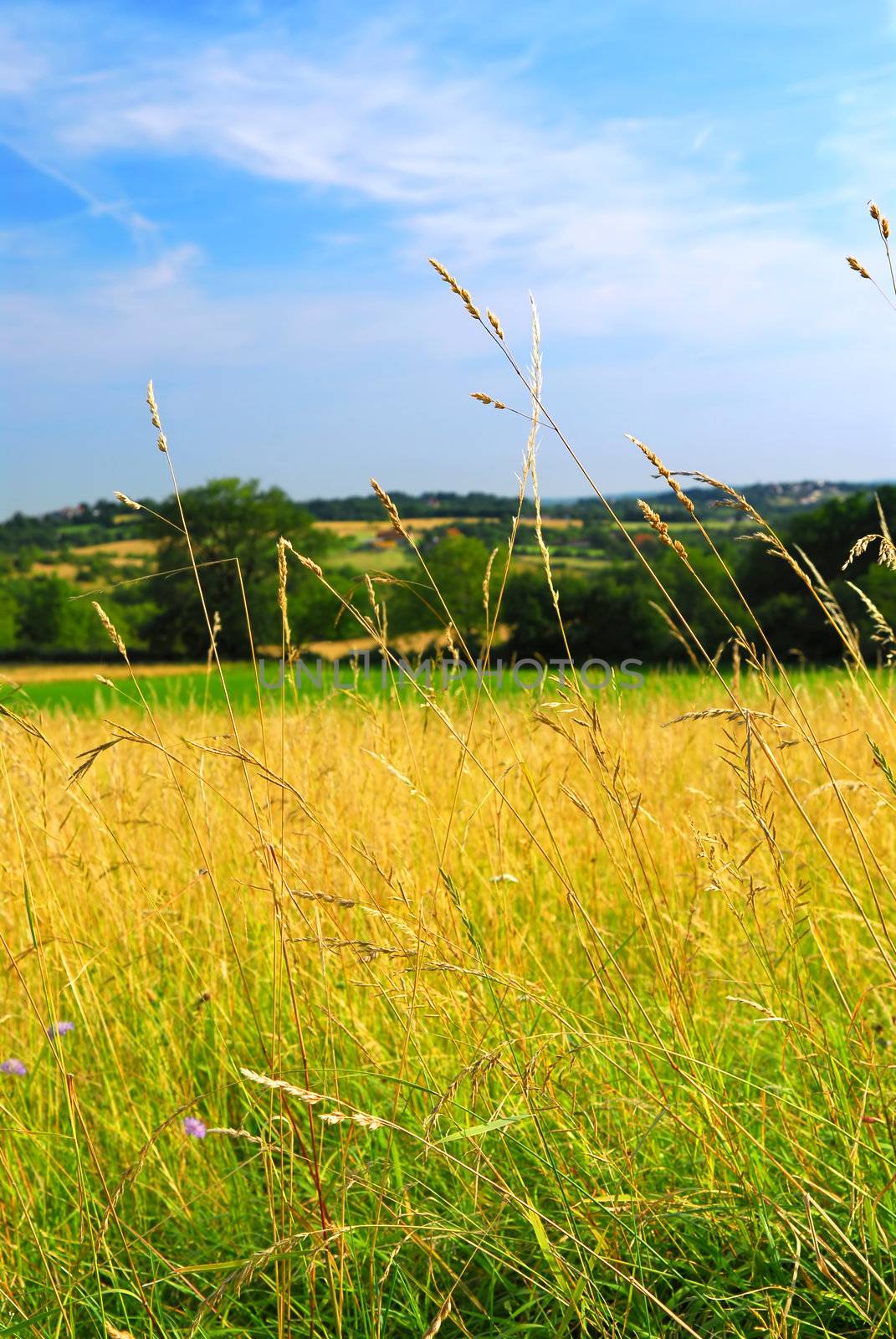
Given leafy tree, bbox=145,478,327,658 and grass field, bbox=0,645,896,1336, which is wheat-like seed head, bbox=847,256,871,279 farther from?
leafy tree, bbox=145,478,327,658

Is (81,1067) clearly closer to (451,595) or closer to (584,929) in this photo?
(584,929)

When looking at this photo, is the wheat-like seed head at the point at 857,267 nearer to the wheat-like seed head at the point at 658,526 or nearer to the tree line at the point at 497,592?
the wheat-like seed head at the point at 658,526

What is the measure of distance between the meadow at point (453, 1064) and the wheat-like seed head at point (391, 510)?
0.05 ft

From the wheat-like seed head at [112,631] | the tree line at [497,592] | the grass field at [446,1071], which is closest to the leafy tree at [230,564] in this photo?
the tree line at [497,592]

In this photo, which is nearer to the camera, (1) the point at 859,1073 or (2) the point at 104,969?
(1) the point at 859,1073

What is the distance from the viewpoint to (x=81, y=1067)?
2406mm

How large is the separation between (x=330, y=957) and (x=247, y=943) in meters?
0.48

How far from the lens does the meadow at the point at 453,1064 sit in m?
1.39

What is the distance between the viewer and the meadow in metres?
1.39

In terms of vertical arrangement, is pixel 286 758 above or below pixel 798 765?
above

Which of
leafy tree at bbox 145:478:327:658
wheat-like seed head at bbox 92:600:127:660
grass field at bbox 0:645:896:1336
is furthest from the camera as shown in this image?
leafy tree at bbox 145:478:327:658

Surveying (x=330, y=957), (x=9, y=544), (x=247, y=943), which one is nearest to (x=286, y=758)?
(x=247, y=943)

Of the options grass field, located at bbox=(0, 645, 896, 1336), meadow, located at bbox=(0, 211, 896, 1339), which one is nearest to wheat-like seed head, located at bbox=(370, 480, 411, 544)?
meadow, located at bbox=(0, 211, 896, 1339)

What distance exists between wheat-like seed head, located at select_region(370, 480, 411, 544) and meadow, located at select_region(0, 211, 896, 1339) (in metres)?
0.02
